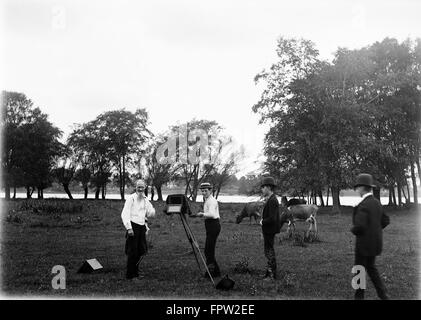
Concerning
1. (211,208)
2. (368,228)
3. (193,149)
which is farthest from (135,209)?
(193,149)

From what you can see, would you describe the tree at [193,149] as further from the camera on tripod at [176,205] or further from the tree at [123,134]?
the camera on tripod at [176,205]

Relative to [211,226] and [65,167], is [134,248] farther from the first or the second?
[65,167]

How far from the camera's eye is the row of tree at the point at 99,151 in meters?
47.0

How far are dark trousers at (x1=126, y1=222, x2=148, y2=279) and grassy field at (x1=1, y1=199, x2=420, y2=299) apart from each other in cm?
33

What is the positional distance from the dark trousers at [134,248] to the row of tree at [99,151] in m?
36.1

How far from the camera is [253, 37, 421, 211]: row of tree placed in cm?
3331

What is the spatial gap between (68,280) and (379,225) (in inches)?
259

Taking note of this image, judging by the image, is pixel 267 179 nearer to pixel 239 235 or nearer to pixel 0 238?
pixel 239 235

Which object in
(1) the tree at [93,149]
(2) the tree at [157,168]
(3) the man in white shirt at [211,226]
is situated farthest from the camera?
(2) the tree at [157,168]

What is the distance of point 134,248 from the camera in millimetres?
9234

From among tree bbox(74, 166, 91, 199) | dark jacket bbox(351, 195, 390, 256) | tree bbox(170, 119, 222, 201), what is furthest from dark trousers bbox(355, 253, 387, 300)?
tree bbox(170, 119, 222, 201)

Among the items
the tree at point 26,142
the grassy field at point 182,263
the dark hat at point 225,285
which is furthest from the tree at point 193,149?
the dark hat at point 225,285

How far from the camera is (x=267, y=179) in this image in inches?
359

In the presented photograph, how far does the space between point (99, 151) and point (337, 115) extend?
28641 mm
